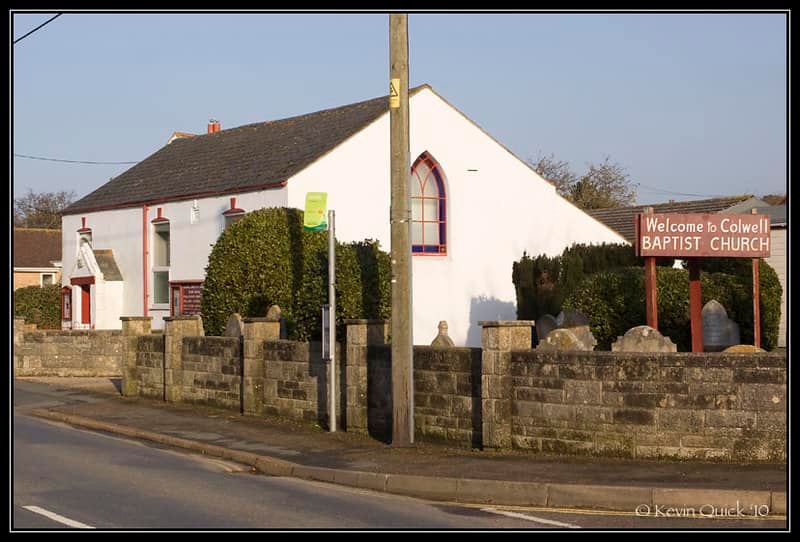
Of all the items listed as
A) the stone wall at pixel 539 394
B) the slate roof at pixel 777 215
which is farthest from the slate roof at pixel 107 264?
the slate roof at pixel 777 215

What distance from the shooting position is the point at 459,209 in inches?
1325

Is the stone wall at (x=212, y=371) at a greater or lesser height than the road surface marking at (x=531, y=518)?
greater

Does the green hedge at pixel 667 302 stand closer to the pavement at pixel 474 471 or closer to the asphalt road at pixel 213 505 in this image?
the pavement at pixel 474 471

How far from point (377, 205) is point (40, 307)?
17317mm

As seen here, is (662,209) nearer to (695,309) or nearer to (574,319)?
(574,319)

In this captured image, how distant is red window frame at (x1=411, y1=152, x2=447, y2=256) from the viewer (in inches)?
1298

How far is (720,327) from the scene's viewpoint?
19656 millimetres

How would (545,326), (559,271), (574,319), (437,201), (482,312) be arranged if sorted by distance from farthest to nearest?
1. (482,312)
2. (437,201)
3. (559,271)
4. (545,326)
5. (574,319)

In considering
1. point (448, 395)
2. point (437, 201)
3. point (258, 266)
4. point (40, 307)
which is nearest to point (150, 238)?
point (40, 307)

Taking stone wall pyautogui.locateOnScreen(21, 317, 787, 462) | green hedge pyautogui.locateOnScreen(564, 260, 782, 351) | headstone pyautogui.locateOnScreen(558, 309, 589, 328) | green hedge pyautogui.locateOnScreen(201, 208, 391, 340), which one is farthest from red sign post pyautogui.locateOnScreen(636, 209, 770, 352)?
green hedge pyautogui.locateOnScreen(201, 208, 391, 340)

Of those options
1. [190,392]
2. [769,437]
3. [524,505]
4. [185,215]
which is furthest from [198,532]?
[185,215]

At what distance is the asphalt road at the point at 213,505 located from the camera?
32.8 feet

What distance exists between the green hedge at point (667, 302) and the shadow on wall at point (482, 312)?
11704 millimetres

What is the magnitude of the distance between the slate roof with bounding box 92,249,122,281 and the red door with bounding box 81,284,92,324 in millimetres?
1549
